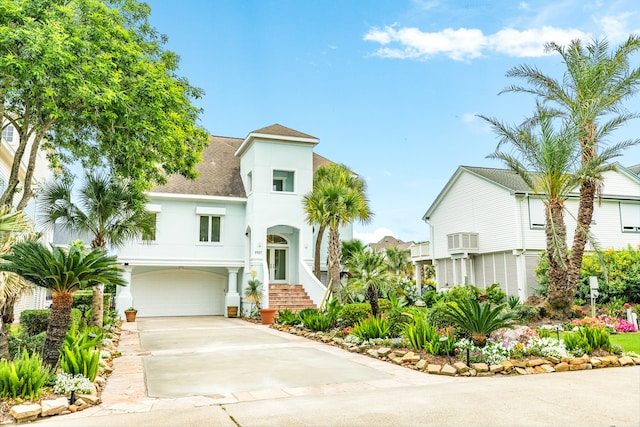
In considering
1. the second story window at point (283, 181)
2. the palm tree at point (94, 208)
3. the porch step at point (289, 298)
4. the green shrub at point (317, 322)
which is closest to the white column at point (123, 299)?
the porch step at point (289, 298)

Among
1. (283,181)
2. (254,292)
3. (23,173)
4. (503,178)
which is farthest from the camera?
(503,178)

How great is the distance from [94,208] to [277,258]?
37.2 ft

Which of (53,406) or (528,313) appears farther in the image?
(528,313)

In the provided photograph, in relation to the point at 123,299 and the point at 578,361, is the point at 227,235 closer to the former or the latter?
the point at 123,299

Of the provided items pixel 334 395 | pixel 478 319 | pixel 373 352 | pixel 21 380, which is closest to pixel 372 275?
pixel 373 352

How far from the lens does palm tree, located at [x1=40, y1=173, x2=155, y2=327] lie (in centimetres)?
1333

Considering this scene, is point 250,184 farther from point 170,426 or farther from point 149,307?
point 170,426

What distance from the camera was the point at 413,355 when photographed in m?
9.21


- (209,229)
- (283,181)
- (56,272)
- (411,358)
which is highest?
(283,181)

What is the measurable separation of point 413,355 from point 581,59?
1339 centimetres

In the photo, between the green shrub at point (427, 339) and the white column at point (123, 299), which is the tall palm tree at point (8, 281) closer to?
the green shrub at point (427, 339)

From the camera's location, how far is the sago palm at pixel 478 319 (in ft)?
29.3

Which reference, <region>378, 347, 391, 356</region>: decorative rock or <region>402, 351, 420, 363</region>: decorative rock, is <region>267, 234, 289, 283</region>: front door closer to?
<region>378, 347, 391, 356</region>: decorative rock

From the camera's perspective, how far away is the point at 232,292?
886 inches
